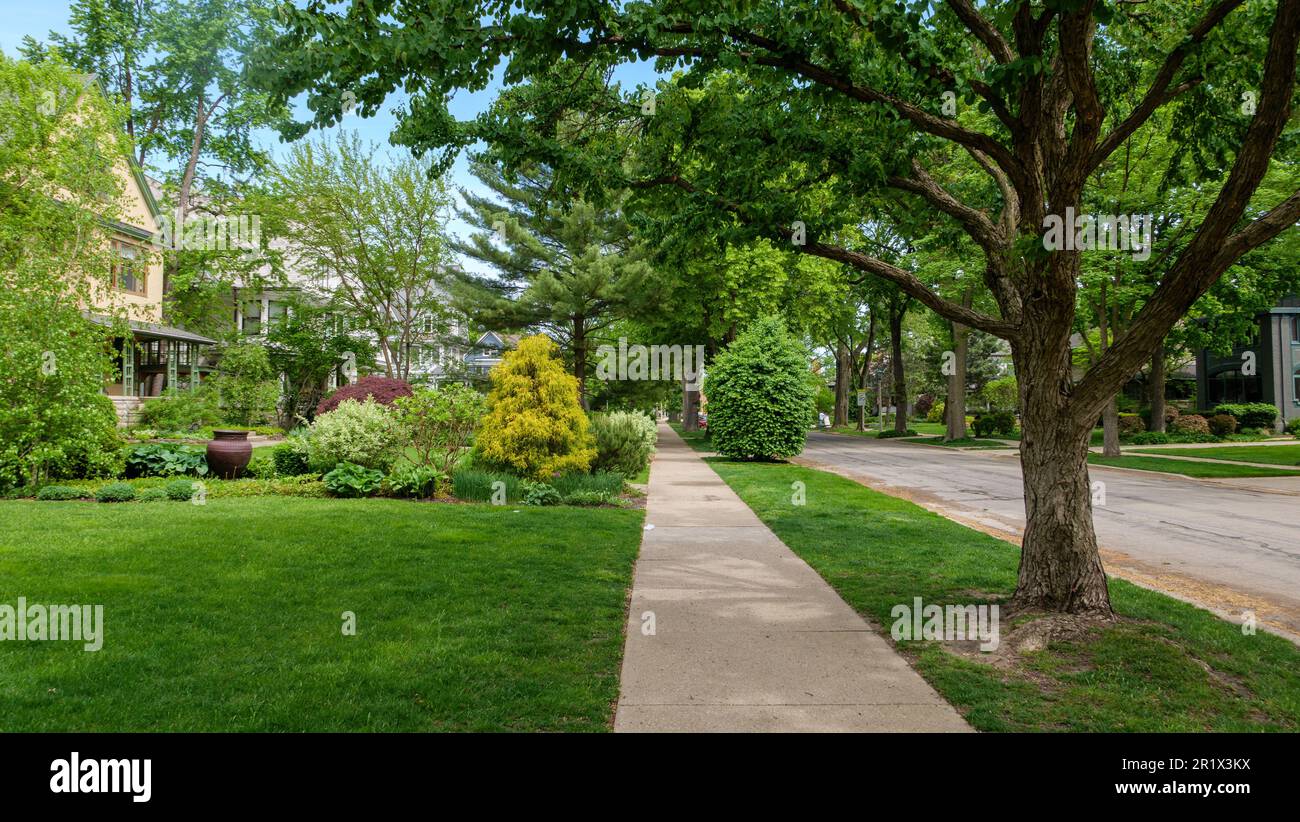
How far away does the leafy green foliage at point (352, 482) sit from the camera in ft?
39.8

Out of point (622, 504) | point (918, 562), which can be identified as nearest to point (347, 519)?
point (622, 504)

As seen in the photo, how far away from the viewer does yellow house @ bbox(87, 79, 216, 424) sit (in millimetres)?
25469

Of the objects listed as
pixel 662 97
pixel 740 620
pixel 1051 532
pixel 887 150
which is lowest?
pixel 740 620

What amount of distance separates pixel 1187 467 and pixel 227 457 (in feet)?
80.5

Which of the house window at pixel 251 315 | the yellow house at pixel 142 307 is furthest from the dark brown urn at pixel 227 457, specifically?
the house window at pixel 251 315

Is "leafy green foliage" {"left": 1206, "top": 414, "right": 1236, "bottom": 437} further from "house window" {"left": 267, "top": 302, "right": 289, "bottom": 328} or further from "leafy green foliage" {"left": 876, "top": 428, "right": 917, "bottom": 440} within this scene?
"house window" {"left": 267, "top": 302, "right": 289, "bottom": 328}

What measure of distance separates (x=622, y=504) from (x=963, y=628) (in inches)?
289

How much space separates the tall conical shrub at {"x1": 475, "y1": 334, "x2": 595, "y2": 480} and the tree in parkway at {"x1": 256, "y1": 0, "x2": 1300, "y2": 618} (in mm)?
6534

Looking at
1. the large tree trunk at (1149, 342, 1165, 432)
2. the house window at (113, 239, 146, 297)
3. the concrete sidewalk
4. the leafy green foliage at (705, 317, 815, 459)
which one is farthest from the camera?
the large tree trunk at (1149, 342, 1165, 432)

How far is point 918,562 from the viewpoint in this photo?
7.82 meters

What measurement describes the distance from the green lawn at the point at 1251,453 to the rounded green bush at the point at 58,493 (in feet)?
95.9

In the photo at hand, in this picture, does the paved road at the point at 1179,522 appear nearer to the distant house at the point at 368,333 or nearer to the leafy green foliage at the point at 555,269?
the leafy green foliage at the point at 555,269

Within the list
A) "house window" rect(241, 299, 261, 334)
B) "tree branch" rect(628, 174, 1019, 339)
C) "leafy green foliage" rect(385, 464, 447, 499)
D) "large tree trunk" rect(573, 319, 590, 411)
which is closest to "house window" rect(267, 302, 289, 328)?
"house window" rect(241, 299, 261, 334)
